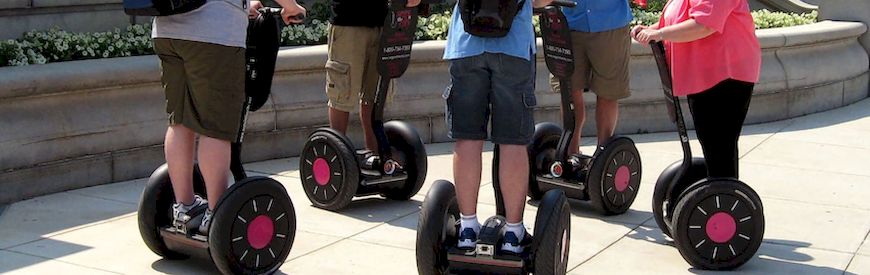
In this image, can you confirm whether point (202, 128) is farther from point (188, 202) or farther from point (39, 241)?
point (39, 241)

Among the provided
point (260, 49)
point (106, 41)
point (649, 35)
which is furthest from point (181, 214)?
point (106, 41)

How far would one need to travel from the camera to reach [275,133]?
860 centimetres

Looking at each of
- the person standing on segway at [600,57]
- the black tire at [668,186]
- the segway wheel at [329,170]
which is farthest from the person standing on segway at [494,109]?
the person standing on segway at [600,57]

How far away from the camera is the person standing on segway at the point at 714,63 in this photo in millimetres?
5945

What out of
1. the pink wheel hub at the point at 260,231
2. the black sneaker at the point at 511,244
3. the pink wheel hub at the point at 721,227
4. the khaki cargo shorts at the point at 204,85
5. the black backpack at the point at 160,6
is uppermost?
the black backpack at the point at 160,6

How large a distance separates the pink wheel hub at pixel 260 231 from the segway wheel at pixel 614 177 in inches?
82.3

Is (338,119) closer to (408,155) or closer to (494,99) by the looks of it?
(408,155)

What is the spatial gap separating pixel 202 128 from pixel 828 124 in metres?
6.50

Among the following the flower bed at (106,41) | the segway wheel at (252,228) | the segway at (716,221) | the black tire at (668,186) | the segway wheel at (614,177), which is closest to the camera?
the segway wheel at (252,228)

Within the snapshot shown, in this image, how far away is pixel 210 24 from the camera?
5.51 metres

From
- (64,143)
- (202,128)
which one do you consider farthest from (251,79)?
(64,143)

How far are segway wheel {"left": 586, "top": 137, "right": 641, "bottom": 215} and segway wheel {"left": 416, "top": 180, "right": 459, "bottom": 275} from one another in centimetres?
186

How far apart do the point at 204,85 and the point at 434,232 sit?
117 centimetres

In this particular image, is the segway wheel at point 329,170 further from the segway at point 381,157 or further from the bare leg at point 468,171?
the bare leg at point 468,171
